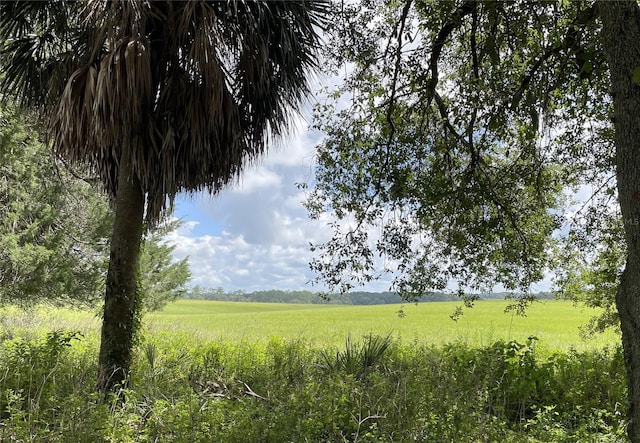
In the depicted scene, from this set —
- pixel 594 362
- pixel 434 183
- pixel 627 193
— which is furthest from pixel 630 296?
pixel 594 362

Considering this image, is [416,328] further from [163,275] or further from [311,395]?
[163,275]

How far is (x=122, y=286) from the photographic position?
178 inches

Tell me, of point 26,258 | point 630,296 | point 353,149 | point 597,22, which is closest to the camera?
point 630,296

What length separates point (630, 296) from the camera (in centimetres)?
218

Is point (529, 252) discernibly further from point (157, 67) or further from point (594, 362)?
point (157, 67)

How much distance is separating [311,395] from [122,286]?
7.58 ft

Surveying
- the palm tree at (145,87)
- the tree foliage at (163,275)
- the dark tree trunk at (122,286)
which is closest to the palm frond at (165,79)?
the palm tree at (145,87)

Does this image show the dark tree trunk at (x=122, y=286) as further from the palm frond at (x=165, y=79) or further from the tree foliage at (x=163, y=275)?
the tree foliage at (x=163, y=275)

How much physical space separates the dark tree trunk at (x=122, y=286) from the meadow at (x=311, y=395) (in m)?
0.24

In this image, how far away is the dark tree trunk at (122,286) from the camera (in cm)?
444

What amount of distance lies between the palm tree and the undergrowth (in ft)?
2.71

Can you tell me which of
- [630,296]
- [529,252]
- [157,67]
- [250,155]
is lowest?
[630,296]

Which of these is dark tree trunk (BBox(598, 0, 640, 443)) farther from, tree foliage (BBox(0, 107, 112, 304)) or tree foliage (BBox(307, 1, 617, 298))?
tree foliage (BBox(0, 107, 112, 304))

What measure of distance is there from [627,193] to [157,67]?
14.0ft
